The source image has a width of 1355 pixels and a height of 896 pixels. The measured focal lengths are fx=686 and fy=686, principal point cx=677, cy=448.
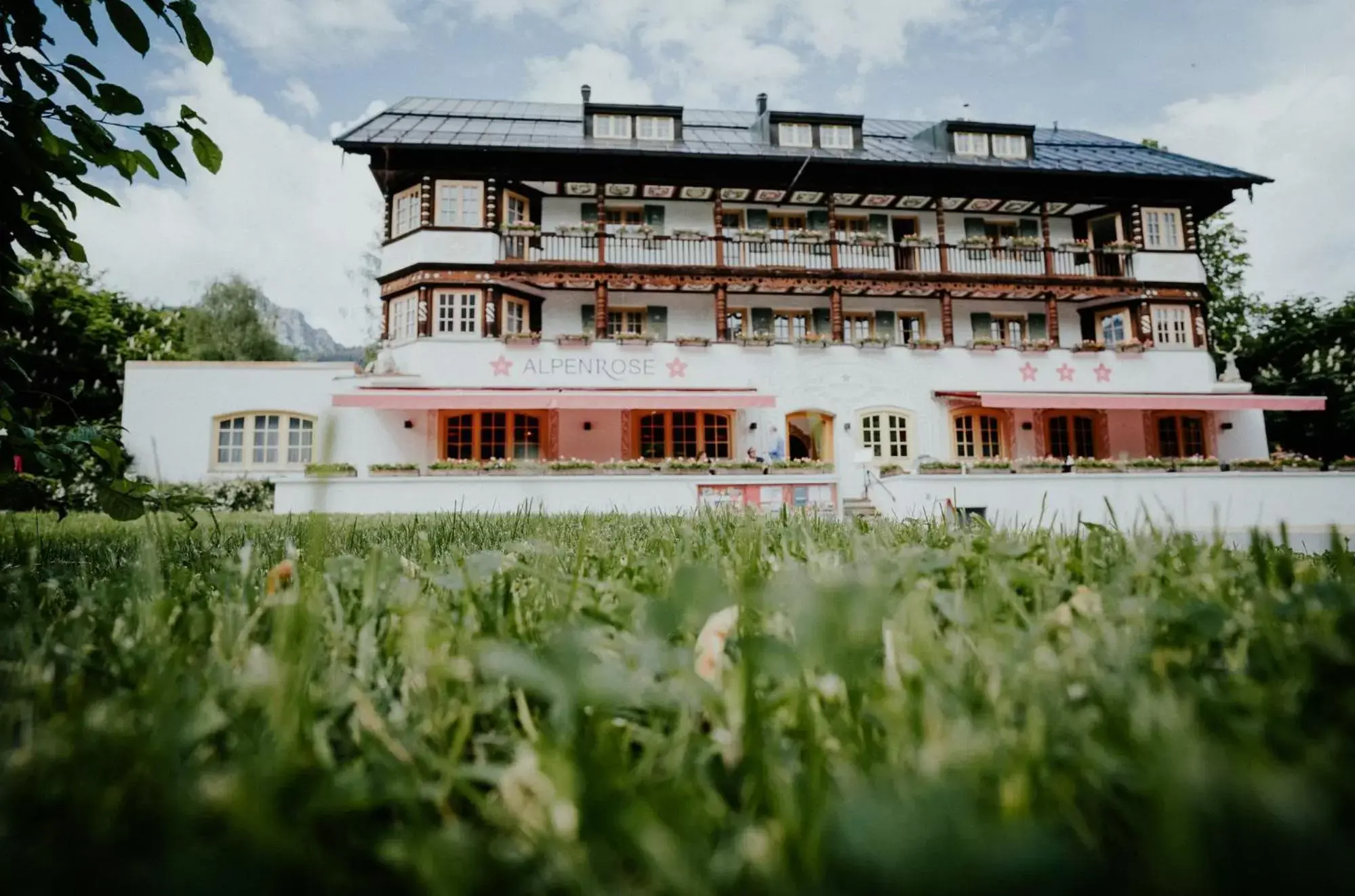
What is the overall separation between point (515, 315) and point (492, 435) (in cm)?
350

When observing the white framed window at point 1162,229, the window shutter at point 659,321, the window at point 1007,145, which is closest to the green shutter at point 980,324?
the white framed window at point 1162,229

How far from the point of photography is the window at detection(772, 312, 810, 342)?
2077cm

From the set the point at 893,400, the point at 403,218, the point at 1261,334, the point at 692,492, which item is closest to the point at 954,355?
the point at 893,400

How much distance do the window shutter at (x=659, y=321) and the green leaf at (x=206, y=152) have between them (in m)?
17.7

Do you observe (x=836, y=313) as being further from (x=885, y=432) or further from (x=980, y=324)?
(x=980, y=324)

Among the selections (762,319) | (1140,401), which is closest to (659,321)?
(762,319)

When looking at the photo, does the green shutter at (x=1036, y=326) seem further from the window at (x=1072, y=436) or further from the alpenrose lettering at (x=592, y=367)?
the alpenrose lettering at (x=592, y=367)

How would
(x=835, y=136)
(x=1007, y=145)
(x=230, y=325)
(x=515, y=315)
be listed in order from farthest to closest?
(x=230, y=325), (x=1007, y=145), (x=835, y=136), (x=515, y=315)

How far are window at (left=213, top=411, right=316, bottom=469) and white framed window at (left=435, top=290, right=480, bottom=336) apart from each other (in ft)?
13.4

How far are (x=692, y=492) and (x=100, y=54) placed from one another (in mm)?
12853

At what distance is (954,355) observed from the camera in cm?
1905

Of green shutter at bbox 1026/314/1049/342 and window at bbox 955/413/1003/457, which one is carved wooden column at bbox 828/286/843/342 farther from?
green shutter at bbox 1026/314/1049/342

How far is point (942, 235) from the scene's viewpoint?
20.8 metres

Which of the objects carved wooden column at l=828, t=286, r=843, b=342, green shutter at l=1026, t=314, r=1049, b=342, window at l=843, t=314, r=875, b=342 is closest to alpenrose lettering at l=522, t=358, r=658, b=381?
carved wooden column at l=828, t=286, r=843, b=342
